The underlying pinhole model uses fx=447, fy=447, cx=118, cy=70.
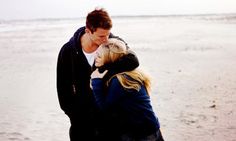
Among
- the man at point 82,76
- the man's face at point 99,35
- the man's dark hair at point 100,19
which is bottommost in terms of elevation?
the man at point 82,76

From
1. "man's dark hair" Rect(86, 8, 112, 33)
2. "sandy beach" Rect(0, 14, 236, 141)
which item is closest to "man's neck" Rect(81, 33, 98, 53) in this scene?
"man's dark hair" Rect(86, 8, 112, 33)

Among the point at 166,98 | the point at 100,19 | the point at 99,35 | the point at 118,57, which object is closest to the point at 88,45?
the point at 99,35

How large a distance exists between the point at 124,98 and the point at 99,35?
755 mm

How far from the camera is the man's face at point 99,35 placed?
3342 mm

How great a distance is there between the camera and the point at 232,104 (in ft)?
26.1

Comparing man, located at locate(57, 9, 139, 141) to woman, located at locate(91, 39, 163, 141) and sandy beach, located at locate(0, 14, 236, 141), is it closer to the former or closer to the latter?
woman, located at locate(91, 39, 163, 141)

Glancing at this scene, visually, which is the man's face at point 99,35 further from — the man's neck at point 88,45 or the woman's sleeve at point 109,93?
the woman's sleeve at point 109,93

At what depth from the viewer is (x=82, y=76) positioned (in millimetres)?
3467

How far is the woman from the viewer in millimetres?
2799

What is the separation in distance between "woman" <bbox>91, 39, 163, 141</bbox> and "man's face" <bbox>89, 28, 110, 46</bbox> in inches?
18.8

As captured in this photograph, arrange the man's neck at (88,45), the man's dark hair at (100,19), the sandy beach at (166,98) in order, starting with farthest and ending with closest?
the sandy beach at (166,98), the man's neck at (88,45), the man's dark hair at (100,19)

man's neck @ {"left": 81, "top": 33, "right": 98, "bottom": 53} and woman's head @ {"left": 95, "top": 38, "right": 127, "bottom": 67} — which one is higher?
woman's head @ {"left": 95, "top": 38, "right": 127, "bottom": 67}

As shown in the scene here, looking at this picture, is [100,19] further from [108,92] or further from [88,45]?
[108,92]

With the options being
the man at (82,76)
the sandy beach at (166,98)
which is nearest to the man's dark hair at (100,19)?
the man at (82,76)
